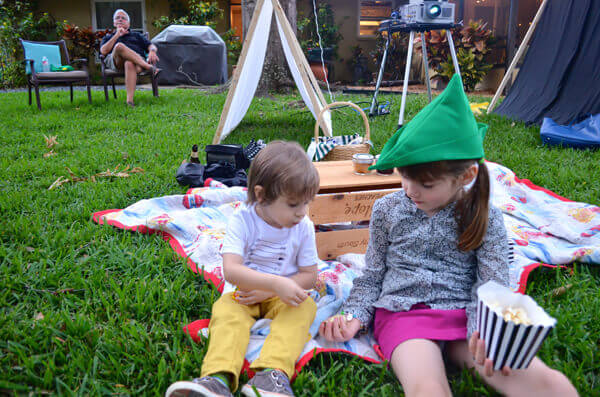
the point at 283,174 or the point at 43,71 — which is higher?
the point at 43,71

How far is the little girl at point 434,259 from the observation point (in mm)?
1260

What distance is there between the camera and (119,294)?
5.76 ft

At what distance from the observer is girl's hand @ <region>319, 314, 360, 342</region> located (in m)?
1.52

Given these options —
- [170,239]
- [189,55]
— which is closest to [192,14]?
[189,55]

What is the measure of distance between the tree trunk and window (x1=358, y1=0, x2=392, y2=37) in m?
5.36

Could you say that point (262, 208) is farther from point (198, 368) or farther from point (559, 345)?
point (559, 345)

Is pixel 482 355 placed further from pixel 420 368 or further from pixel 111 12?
pixel 111 12

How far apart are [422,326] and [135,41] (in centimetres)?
725

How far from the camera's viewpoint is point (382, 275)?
1.63m

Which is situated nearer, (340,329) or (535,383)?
(535,383)

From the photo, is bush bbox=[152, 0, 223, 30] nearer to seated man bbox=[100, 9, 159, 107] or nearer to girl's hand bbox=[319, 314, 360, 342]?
seated man bbox=[100, 9, 159, 107]

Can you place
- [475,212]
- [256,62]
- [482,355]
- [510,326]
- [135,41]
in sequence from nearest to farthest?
1. [510,326]
2. [482,355]
3. [475,212]
4. [256,62]
5. [135,41]

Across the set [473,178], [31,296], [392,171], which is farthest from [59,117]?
[473,178]

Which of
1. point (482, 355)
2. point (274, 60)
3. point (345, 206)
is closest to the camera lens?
point (482, 355)
